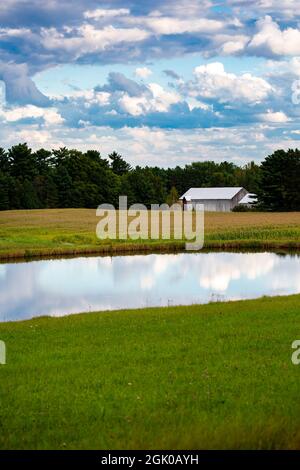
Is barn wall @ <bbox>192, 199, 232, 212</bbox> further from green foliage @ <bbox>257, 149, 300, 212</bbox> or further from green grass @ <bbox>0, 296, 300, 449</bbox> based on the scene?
green grass @ <bbox>0, 296, 300, 449</bbox>

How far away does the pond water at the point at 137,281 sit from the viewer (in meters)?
29.9

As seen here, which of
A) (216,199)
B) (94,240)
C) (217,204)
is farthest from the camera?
(217,204)

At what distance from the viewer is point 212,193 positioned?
154 m

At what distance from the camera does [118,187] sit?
5468 inches

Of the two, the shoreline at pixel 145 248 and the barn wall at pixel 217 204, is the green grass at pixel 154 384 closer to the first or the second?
the shoreline at pixel 145 248

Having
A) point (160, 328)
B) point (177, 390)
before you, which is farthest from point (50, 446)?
point (160, 328)

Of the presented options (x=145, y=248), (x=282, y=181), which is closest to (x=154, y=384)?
(x=145, y=248)

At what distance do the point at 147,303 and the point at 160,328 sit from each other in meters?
10.6

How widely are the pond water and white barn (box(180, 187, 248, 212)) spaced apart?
97.2 m

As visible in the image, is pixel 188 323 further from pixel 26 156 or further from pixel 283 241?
pixel 26 156

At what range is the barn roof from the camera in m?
151

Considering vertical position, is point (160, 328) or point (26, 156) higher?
point (26, 156)

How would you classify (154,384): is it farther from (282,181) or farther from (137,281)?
(282,181)

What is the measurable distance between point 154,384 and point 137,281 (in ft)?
84.3
